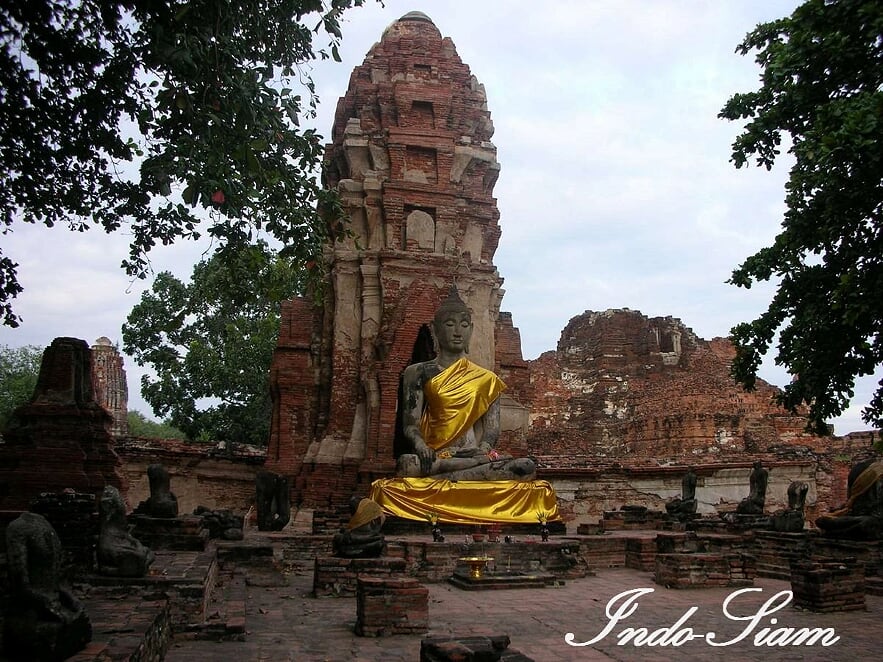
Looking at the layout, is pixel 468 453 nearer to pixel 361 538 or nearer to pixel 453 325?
pixel 453 325

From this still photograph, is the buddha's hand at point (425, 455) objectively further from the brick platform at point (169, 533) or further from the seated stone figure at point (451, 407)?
the brick platform at point (169, 533)

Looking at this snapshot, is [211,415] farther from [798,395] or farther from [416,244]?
[798,395]

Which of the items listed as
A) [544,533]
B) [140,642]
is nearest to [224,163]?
[140,642]

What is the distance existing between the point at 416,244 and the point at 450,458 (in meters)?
4.62

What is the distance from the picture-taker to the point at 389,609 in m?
6.62

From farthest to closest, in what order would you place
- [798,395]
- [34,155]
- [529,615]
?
1. [798,395]
2. [529,615]
3. [34,155]

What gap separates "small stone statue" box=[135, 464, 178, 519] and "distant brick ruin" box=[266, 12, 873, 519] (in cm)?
432

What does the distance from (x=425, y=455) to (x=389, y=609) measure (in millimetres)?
6570

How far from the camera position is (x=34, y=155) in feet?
23.1

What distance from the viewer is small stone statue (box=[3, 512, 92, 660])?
13.2ft

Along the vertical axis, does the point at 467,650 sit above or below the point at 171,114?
below

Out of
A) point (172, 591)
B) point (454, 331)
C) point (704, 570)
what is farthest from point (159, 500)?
point (704, 570)

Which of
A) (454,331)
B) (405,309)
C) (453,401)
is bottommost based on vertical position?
(453,401)

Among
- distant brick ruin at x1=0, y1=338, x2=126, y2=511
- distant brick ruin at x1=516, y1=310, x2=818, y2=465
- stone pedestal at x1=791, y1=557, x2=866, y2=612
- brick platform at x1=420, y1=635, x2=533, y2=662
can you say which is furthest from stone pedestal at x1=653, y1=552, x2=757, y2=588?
distant brick ruin at x1=516, y1=310, x2=818, y2=465
